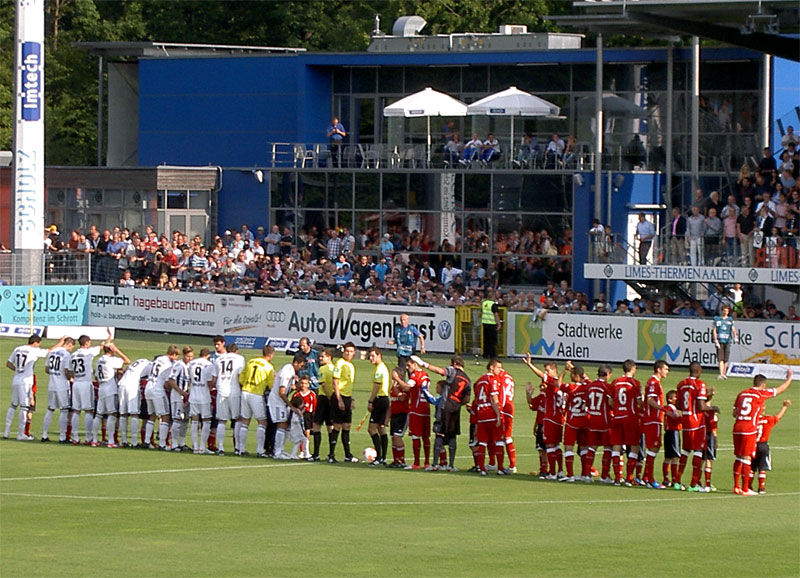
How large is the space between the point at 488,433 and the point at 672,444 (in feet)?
9.50

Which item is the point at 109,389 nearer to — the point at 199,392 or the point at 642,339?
the point at 199,392

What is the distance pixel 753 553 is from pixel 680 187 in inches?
1289

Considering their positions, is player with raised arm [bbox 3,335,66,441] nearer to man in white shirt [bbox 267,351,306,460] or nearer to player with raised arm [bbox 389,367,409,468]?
man in white shirt [bbox 267,351,306,460]

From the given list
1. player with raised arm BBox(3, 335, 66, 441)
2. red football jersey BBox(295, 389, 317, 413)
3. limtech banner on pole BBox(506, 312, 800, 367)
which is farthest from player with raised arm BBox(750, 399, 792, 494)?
limtech banner on pole BBox(506, 312, 800, 367)

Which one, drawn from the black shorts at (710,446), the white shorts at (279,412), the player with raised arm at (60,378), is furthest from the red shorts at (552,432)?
the player with raised arm at (60,378)

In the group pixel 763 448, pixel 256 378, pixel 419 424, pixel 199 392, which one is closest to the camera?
pixel 763 448

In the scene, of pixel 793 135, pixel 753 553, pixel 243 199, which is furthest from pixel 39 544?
pixel 243 199

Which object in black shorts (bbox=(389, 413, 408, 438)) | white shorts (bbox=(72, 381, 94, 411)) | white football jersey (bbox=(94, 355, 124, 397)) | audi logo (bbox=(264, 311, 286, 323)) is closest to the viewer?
black shorts (bbox=(389, 413, 408, 438))

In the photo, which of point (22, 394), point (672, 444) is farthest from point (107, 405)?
point (672, 444)

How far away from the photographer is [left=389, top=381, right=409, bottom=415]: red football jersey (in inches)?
942

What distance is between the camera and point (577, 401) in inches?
881

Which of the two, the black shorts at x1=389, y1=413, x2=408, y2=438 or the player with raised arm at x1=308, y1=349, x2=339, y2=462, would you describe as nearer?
the black shorts at x1=389, y1=413, x2=408, y2=438

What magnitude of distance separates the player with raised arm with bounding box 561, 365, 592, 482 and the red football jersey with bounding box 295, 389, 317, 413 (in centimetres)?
431

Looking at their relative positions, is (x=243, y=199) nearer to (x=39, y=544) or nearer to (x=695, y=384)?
(x=695, y=384)
